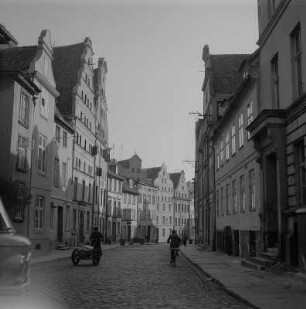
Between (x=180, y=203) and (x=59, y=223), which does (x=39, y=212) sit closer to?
(x=59, y=223)

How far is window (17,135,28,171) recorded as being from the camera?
25631mm

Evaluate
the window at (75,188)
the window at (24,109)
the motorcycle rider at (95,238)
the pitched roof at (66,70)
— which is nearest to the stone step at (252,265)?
the motorcycle rider at (95,238)

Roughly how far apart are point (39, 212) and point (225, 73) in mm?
21510

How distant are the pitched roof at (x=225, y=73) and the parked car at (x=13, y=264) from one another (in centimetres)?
3549

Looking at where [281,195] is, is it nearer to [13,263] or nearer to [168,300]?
[168,300]

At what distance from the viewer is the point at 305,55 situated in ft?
46.3

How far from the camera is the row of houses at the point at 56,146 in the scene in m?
24.9

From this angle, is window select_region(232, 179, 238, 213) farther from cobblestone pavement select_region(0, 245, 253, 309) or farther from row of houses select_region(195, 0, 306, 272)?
cobblestone pavement select_region(0, 245, 253, 309)

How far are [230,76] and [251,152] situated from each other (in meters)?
20.9

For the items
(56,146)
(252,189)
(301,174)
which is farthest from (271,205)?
(56,146)

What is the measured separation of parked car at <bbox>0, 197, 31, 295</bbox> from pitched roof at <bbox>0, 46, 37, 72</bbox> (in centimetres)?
2439

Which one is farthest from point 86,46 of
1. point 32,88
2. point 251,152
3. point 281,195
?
point 281,195

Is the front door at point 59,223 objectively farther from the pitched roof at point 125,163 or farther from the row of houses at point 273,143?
the pitched roof at point 125,163

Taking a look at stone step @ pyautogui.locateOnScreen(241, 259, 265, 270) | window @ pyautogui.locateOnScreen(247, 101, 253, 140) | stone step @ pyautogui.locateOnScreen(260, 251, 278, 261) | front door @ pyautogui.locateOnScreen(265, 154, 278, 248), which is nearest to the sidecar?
stone step @ pyautogui.locateOnScreen(241, 259, 265, 270)
